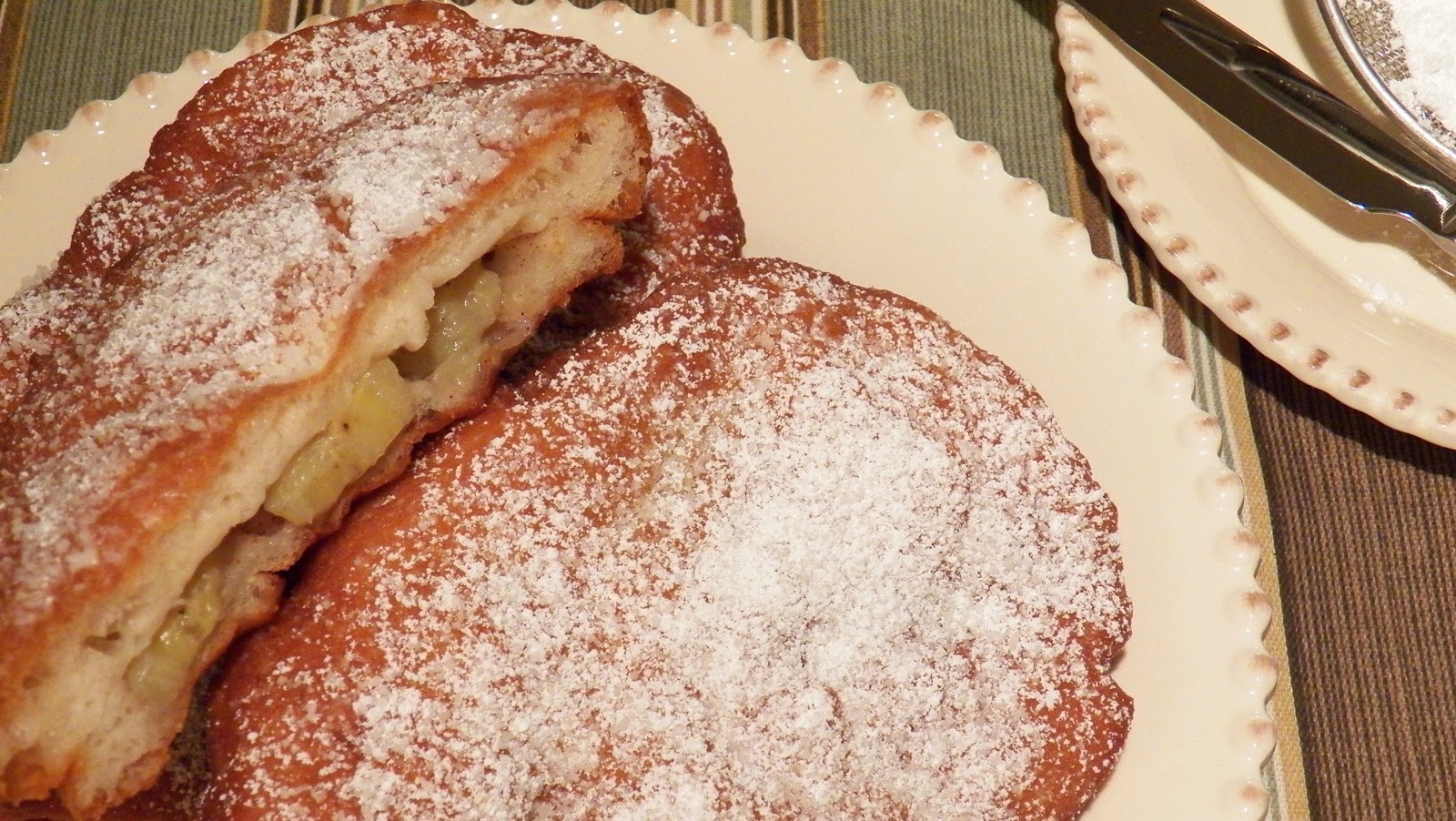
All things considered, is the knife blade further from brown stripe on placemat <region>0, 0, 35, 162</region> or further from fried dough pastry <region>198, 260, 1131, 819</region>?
brown stripe on placemat <region>0, 0, 35, 162</region>

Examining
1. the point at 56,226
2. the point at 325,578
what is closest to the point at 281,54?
the point at 56,226

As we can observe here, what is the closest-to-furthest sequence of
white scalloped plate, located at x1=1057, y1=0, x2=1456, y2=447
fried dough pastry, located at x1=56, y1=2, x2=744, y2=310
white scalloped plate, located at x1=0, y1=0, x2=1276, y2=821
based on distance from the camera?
white scalloped plate, located at x1=0, y1=0, x2=1276, y2=821 → fried dough pastry, located at x1=56, y1=2, x2=744, y2=310 → white scalloped plate, located at x1=1057, y1=0, x2=1456, y2=447

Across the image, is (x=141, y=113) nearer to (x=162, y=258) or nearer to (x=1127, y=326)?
(x=162, y=258)

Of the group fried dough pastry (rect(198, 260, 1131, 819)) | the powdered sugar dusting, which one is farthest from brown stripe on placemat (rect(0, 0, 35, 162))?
fried dough pastry (rect(198, 260, 1131, 819))

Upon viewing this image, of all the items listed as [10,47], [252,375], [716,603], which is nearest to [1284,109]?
[716,603]

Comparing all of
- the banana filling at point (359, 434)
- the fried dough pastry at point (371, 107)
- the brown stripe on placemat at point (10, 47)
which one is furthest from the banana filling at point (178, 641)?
the brown stripe on placemat at point (10, 47)

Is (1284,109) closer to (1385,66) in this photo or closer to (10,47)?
(1385,66)
